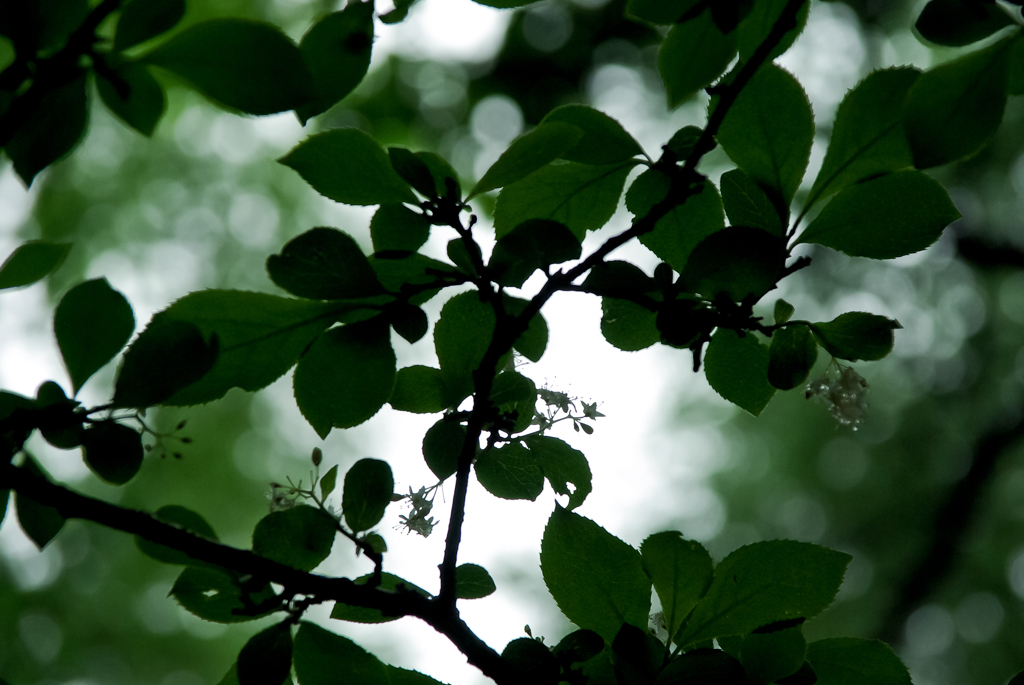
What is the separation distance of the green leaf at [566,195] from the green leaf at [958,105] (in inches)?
7.3

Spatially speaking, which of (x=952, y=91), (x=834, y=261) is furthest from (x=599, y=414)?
(x=834, y=261)

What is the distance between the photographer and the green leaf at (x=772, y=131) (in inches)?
19.6

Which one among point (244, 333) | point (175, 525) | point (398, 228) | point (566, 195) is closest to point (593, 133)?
point (566, 195)

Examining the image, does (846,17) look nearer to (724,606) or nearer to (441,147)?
(441,147)

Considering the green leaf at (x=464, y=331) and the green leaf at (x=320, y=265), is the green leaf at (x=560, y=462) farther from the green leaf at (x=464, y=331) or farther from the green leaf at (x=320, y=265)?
the green leaf at (x=320, y=265)

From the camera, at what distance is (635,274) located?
19.7 inches

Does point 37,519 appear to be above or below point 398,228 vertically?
below

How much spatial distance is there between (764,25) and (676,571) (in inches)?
14.7

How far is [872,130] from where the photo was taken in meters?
0.50

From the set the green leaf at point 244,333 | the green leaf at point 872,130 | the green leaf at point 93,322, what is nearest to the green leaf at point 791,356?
the green leaf at point 872,130

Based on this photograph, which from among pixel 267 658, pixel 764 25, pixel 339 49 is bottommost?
pixel 267 658

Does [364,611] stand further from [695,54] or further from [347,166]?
[695,54]

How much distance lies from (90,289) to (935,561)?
14.4 feet

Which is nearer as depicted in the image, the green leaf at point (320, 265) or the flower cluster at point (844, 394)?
the green leaf at point (320, 265)
